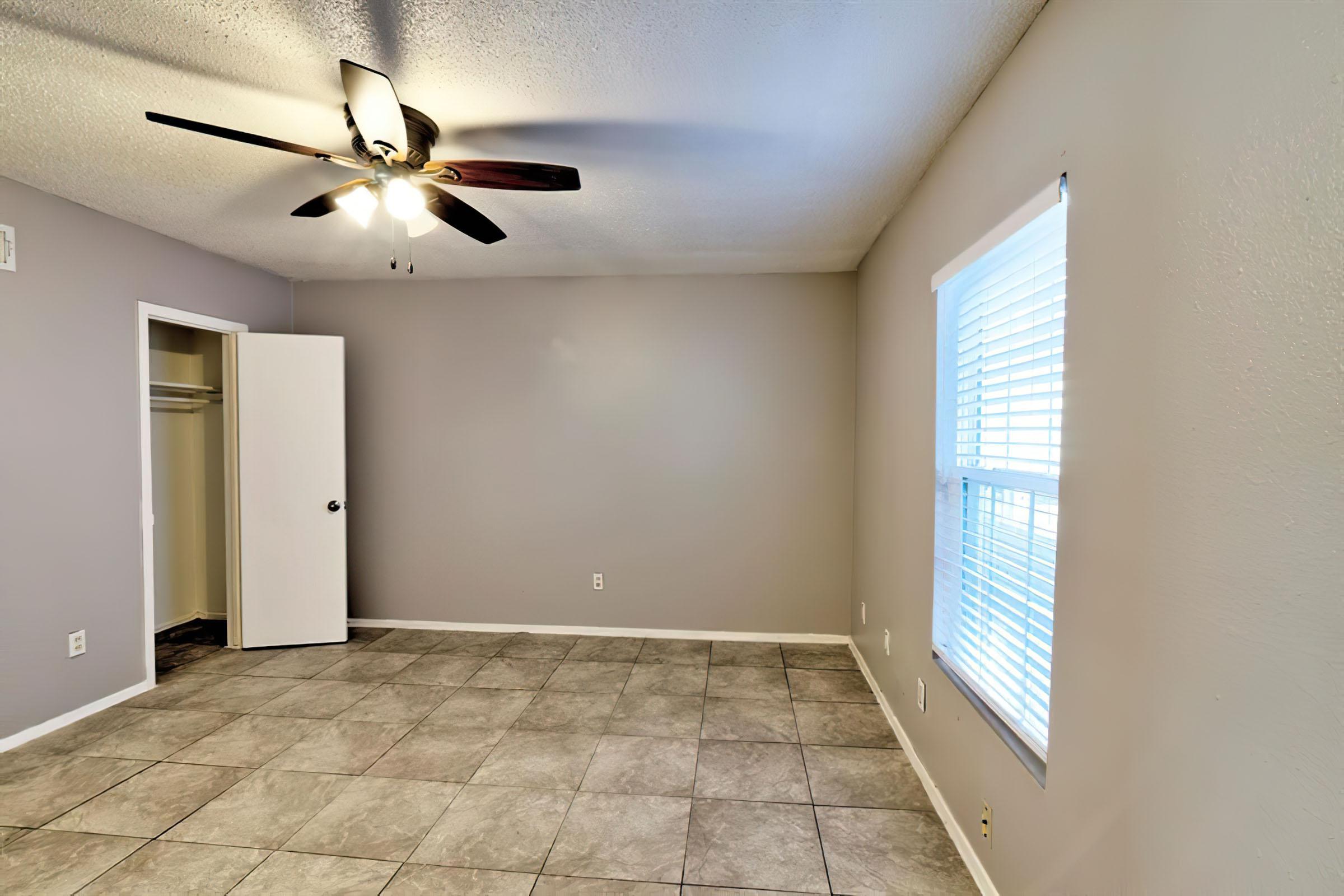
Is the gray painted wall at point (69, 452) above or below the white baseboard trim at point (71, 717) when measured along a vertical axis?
above

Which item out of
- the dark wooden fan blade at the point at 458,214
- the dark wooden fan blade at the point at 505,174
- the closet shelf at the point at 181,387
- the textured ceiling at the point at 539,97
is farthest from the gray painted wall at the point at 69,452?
the dark wooden fan blade at the point at 505,174

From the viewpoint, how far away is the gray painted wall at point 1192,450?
0.72 meters

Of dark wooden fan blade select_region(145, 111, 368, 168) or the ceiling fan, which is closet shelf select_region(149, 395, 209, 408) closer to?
the ceiling fan

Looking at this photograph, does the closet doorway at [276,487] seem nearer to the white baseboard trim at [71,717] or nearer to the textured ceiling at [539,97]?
the white baseboard trim at [71,717]

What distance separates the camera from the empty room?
2.86ft

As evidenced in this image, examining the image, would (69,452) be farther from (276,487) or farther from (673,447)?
(673,447)

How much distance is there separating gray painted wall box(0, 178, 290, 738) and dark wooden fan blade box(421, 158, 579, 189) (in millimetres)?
2200

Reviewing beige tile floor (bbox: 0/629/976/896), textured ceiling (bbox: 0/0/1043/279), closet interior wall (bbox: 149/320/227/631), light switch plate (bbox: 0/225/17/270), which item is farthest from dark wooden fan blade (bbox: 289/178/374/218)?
closet interior wall (bbox: 149/320/227/631)

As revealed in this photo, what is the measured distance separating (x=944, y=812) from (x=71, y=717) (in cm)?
394

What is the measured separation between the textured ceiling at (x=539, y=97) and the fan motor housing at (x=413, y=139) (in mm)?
57

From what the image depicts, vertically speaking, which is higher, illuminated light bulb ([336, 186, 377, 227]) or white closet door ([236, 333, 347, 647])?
illuminated light bulb ([336, 186, 377, 227])

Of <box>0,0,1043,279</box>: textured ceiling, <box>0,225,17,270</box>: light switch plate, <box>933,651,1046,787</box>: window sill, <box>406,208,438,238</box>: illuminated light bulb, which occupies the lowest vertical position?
<box>933,651,1046,787</box>: window sill

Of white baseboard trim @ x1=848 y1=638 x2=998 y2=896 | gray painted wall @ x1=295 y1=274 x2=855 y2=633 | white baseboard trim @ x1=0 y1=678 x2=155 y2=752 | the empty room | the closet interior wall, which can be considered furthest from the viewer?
the closet interior wall

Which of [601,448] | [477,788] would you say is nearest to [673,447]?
[601,448]
